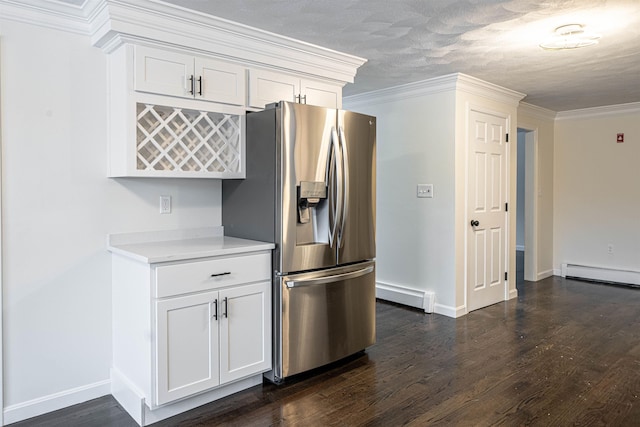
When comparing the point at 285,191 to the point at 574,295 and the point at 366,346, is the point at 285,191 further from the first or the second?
the point at 574,295

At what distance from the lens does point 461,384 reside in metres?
2.74

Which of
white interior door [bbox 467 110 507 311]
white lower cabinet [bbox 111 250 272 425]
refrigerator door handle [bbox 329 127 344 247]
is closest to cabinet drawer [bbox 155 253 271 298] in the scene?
white lower cabinet [bbox 111 250 272 425]

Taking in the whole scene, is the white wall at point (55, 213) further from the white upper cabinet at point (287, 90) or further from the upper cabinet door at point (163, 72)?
the white upper cabinet at point (287, 90)

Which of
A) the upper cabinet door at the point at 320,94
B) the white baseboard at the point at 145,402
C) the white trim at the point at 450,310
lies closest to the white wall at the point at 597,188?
the white trim at the point at 450,310

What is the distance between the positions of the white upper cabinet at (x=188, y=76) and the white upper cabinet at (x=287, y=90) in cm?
9

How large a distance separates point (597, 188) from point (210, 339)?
5.40 meters

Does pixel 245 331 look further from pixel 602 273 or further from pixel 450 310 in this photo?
pixel 602 273

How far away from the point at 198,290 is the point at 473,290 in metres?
2.92

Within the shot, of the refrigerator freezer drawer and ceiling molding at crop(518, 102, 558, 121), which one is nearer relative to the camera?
the refrigerator freezer drawer

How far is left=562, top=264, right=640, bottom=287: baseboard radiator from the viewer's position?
546 centimetres

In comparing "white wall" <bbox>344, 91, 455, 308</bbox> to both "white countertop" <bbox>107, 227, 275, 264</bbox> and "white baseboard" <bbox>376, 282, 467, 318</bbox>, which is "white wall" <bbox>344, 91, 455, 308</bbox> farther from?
"white countertop" <bbox>107, 227, 275, 264</bbox>

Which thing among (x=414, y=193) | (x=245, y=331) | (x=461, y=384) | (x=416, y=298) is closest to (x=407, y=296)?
(x=416, y=298)

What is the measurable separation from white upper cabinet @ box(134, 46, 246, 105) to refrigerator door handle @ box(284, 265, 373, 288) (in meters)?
1.19

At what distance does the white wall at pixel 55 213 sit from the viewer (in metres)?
2.34
